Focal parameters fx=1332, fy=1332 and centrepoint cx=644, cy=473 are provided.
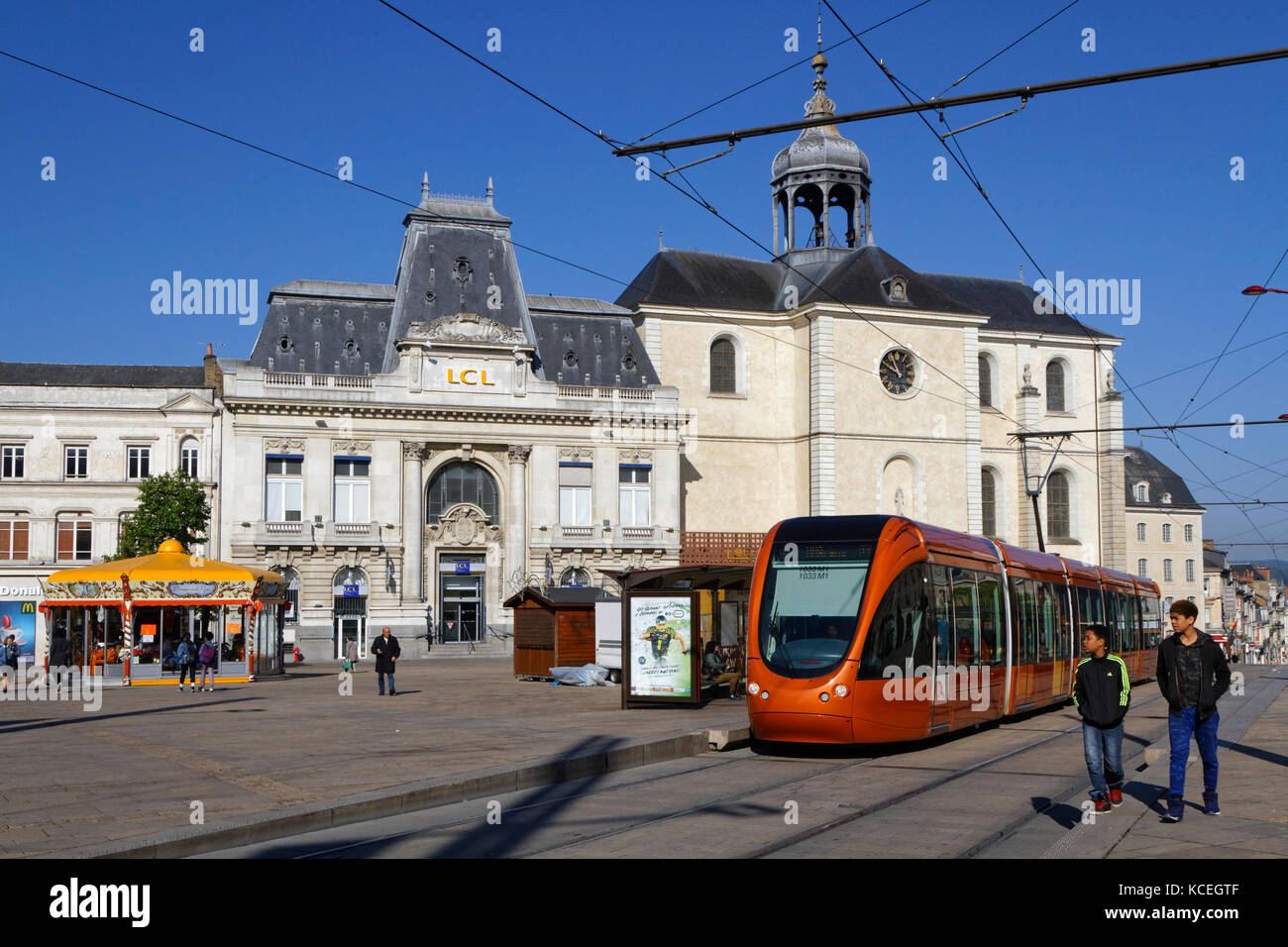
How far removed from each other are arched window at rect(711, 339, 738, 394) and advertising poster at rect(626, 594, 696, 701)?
131ft

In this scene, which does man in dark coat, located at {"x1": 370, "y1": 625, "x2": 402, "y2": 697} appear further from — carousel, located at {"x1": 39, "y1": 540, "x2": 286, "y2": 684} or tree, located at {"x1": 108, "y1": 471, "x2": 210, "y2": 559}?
tree, located at {"x1": 108, "y1": 471, "x2": 210, "y2": 559}

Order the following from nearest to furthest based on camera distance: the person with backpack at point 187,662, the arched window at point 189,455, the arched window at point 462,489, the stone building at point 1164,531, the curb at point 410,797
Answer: the curb at point 410,797, the person with backpack at point 187,662, the arched window at point 462,489, the arched window at point 189,455, the stone building at point 1164,531

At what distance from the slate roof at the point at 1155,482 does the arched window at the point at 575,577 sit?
47.9 metres

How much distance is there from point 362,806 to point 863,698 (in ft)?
20.6

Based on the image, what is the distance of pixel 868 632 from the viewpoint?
50.9 feet

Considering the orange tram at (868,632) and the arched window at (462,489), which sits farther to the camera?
the arched window at (462,489)

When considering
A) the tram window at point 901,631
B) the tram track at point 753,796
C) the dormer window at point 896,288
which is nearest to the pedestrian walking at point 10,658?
the tram track at point 753,796

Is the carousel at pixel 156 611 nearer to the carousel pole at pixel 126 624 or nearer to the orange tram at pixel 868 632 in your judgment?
the carousel pole at pixel 126 624

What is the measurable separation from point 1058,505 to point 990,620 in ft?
175

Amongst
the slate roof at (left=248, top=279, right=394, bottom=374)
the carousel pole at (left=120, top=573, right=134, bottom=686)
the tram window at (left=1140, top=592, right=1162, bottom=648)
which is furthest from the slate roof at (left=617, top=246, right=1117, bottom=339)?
the carousel pole at (left=120, top=573, right=134, bottom=686)

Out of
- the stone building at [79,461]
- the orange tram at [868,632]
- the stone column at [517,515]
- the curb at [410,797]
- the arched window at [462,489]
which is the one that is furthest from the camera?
the stone building at [79,461]

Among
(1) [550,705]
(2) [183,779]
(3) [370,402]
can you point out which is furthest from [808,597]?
(3) [370,402]

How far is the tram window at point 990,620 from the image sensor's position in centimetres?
1894
